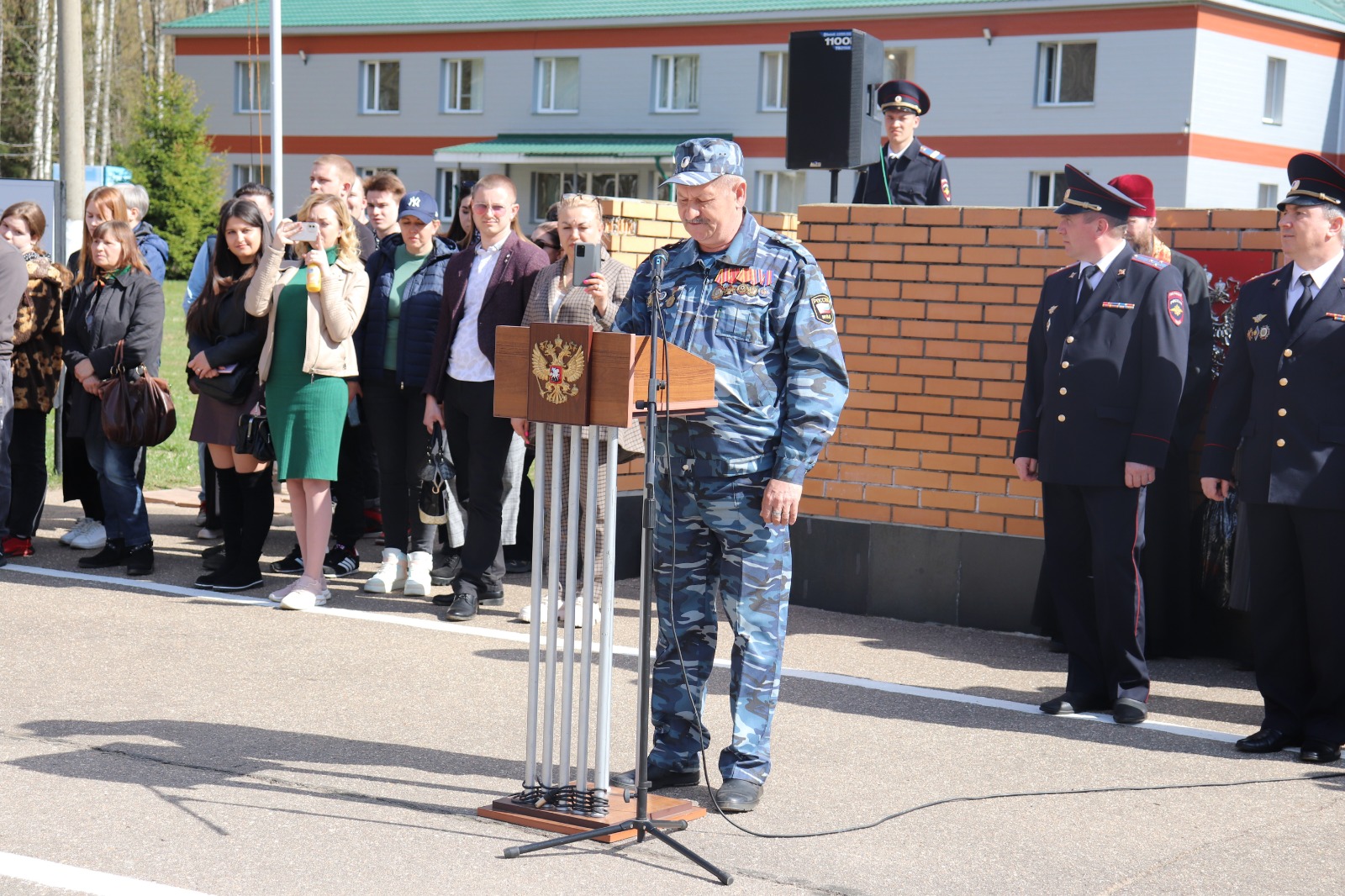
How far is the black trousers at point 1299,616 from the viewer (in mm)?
5586

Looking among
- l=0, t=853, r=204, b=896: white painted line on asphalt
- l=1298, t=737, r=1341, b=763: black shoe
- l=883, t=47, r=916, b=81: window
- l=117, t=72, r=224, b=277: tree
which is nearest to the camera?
l=0, t=853, r=204, b=896: white painted line on asphalt

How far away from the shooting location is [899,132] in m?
9.17

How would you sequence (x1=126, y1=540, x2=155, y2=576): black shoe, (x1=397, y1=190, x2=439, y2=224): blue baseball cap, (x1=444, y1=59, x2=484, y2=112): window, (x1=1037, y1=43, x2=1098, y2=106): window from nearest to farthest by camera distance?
(x1=397, y1=190, x2=439, y2=224): blue baseball cap → (x1=126, y1=540, x2=155, y2=576): black shoe → (x1=1037, y1=43, x2=1098, y2=106): window → (x1=444, y1=59, x2=484, y2=112): window

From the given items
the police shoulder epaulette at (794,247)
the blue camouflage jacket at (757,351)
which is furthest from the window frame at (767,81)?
the blue camouflage jacket at (757,351)

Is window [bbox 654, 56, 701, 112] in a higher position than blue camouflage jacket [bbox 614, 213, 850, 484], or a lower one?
higher

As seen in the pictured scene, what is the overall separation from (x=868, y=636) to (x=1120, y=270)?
223 cm

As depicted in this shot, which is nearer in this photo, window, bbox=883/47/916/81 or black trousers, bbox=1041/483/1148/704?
black trousers, bbox=1041/483/1148/704

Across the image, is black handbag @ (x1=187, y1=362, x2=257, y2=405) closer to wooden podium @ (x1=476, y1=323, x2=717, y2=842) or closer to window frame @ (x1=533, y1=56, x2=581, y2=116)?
wooden podium @ (x1=476, y1=323, x2=717, y2=842)

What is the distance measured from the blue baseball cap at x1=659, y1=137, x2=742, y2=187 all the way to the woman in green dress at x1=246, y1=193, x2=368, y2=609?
11.0ft

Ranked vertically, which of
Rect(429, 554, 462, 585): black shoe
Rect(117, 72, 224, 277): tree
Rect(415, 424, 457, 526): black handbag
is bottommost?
Rect(429, 554, 462, 585): black shoe

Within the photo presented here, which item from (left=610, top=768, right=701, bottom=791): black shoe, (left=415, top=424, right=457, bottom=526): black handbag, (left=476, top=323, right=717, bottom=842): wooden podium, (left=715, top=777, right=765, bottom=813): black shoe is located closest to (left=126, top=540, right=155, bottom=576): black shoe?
(left=415, top=424, right=457, bottom=526): black handbag

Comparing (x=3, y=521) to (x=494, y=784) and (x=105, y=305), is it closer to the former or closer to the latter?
(x=105, y=305)

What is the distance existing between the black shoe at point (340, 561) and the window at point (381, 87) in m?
39.8

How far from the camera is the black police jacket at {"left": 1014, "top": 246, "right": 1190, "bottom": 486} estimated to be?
5984mm
